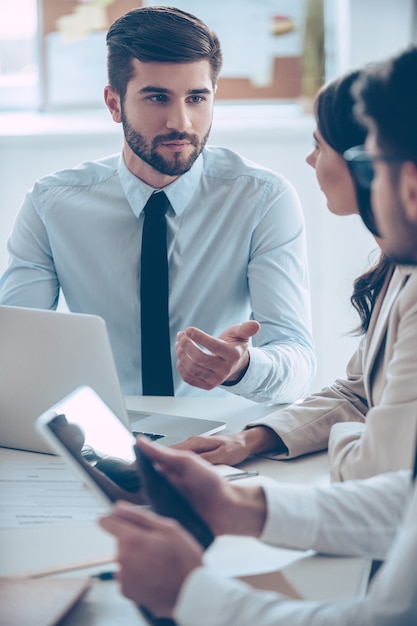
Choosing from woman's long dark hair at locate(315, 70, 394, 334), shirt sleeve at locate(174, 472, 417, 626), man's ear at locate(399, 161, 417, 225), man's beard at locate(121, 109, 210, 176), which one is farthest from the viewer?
man's beard at locate(121, 109, 210, 176)

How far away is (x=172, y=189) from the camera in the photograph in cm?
216

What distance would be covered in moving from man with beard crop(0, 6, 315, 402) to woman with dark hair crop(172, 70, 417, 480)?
48cm

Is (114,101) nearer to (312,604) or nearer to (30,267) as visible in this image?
(30,267)

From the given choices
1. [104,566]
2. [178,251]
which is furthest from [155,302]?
[104,566]

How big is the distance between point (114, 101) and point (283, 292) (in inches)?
29.4

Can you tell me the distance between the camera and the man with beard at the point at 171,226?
210 cm

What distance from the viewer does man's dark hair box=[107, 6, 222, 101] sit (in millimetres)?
2092

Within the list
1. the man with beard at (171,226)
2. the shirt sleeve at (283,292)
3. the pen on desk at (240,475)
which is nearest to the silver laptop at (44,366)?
the pen on desk at (240,475)

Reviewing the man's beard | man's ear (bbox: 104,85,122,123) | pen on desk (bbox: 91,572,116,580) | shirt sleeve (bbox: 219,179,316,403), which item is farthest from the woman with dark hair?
man's ear (bbox: 104,85,122,123)

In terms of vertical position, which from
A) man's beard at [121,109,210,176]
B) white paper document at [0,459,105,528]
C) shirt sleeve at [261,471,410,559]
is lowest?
white paper document at [0,459,105,528]

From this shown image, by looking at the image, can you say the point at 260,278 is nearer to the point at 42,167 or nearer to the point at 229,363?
the point at 229,363

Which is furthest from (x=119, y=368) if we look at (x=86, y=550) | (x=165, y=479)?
(x=165, y=479)

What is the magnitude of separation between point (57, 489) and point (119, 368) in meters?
0.90

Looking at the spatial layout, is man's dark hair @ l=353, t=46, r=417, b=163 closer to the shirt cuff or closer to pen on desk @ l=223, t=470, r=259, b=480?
the shirt cuff
